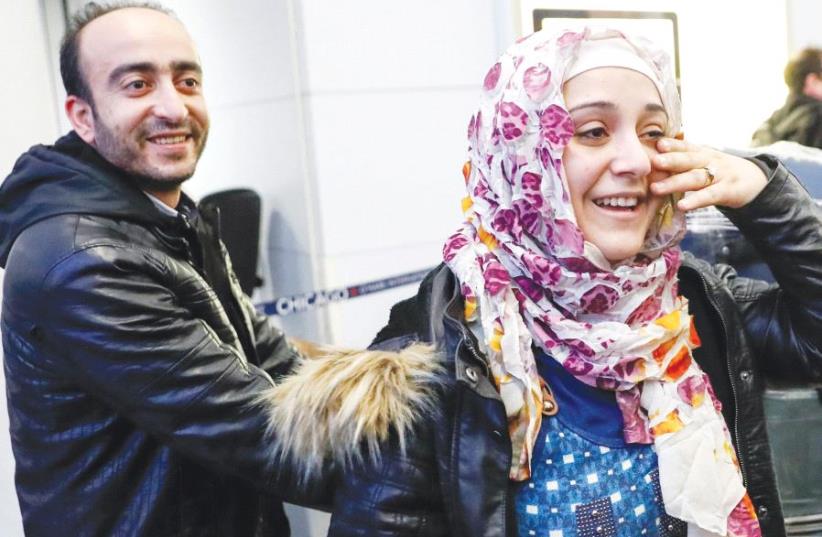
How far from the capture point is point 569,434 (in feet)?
4.20

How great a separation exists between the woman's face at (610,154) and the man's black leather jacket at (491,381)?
268 millimetres

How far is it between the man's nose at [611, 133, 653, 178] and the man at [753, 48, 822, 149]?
2917mm

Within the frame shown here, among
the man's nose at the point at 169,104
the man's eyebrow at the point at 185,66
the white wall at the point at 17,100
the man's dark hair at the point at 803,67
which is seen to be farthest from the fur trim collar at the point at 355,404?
the man's dark hair at the point at 803,67

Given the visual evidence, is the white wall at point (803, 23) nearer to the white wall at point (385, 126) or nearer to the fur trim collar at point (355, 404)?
the white wall at point (385, 126)

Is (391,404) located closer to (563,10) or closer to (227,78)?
(563,10)

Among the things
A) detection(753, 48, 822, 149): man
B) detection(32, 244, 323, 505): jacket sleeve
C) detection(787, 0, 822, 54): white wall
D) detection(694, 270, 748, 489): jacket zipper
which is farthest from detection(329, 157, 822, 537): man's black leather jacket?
detection(787, 0, 822, 54): white wall

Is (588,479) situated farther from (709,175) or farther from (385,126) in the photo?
(385,126)

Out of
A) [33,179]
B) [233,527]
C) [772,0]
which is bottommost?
[233,527]

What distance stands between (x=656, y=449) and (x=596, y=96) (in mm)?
628

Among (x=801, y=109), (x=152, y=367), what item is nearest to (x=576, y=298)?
(x=152, y=367)

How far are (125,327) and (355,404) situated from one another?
0.52 metres

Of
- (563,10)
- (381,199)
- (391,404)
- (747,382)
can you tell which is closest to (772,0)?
(563,10)

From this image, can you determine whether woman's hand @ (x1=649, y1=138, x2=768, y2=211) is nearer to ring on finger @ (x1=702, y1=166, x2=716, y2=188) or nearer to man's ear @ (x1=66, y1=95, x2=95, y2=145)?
ring on finger @ (x1=702, y1=166, x2=716, y2=188)

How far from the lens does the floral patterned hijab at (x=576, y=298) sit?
1259 millimetres
